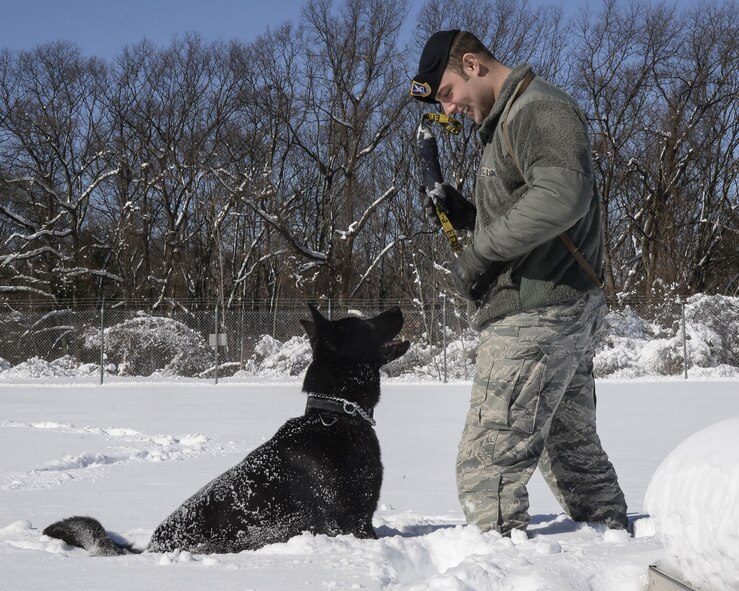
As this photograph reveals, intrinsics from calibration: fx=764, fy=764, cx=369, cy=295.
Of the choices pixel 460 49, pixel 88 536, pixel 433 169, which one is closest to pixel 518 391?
pixel 433 169

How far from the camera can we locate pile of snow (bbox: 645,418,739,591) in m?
1.41

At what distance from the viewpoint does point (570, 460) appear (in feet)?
9.51

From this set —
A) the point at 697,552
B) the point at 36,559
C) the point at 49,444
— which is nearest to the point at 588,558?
the point at 697,552

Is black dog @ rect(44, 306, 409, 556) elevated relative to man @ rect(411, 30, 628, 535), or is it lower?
lower

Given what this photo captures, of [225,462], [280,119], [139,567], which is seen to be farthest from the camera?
[280,119]

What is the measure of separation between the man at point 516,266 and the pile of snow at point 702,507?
0.90 m

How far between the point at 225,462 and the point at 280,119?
59.8 feet

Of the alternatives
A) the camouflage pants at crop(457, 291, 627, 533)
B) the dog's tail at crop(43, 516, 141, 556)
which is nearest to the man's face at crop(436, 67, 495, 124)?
the camouflage pants at crop(457, 291, 627, 533)

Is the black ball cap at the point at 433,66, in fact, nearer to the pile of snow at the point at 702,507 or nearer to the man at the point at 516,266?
the man at the point at 516,266

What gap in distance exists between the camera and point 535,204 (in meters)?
2.40

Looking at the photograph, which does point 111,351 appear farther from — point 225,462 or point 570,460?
point 570,460

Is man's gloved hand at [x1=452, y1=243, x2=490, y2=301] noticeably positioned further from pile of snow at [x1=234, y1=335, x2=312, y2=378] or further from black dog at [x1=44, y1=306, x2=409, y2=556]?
pile of snow at [x1=234, y1=335, x2=312, y2=378]

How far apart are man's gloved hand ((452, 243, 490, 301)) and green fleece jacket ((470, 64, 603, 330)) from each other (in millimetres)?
29

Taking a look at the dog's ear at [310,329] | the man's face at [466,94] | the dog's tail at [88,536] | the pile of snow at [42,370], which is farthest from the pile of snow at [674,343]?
the dog's tail at [88,536]
